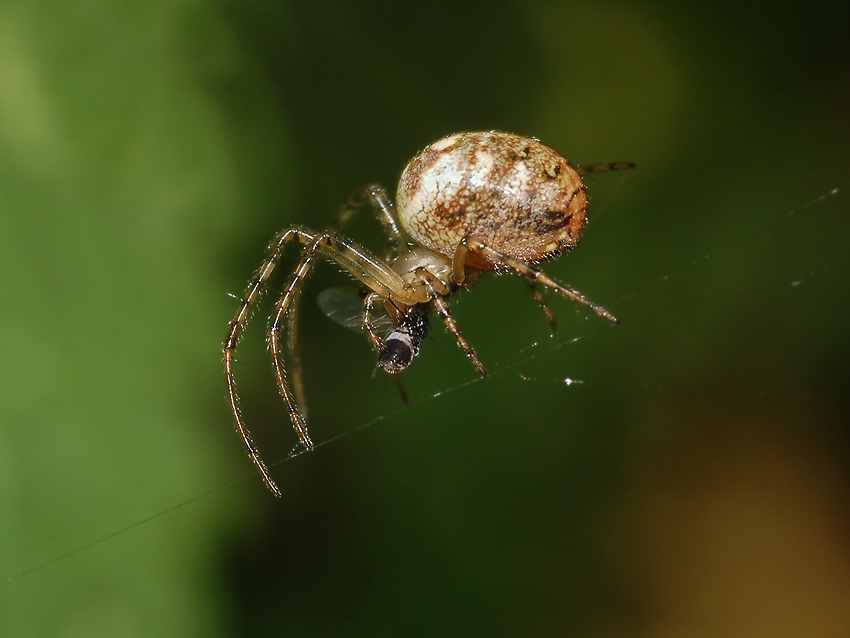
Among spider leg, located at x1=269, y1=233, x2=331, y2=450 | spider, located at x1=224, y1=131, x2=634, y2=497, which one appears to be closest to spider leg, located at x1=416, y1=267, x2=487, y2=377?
spider, located at x1=224, y1=131, x2=634, y2=497

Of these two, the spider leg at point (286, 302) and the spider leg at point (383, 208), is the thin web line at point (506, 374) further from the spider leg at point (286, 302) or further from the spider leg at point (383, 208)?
the spider leg at point (383, 208)

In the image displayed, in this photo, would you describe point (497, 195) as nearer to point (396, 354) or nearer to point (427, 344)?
point (396, 354)

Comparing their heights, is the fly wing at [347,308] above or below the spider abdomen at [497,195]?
below

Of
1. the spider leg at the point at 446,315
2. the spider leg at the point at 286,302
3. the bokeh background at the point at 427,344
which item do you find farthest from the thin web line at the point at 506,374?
the spider leg at the point at 446,315

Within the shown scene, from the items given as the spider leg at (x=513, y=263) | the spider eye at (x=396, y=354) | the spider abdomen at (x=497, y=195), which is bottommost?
the spider eye at (x=396, y=354)

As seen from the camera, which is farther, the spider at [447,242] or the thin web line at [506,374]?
the thin web line at [506,374]
